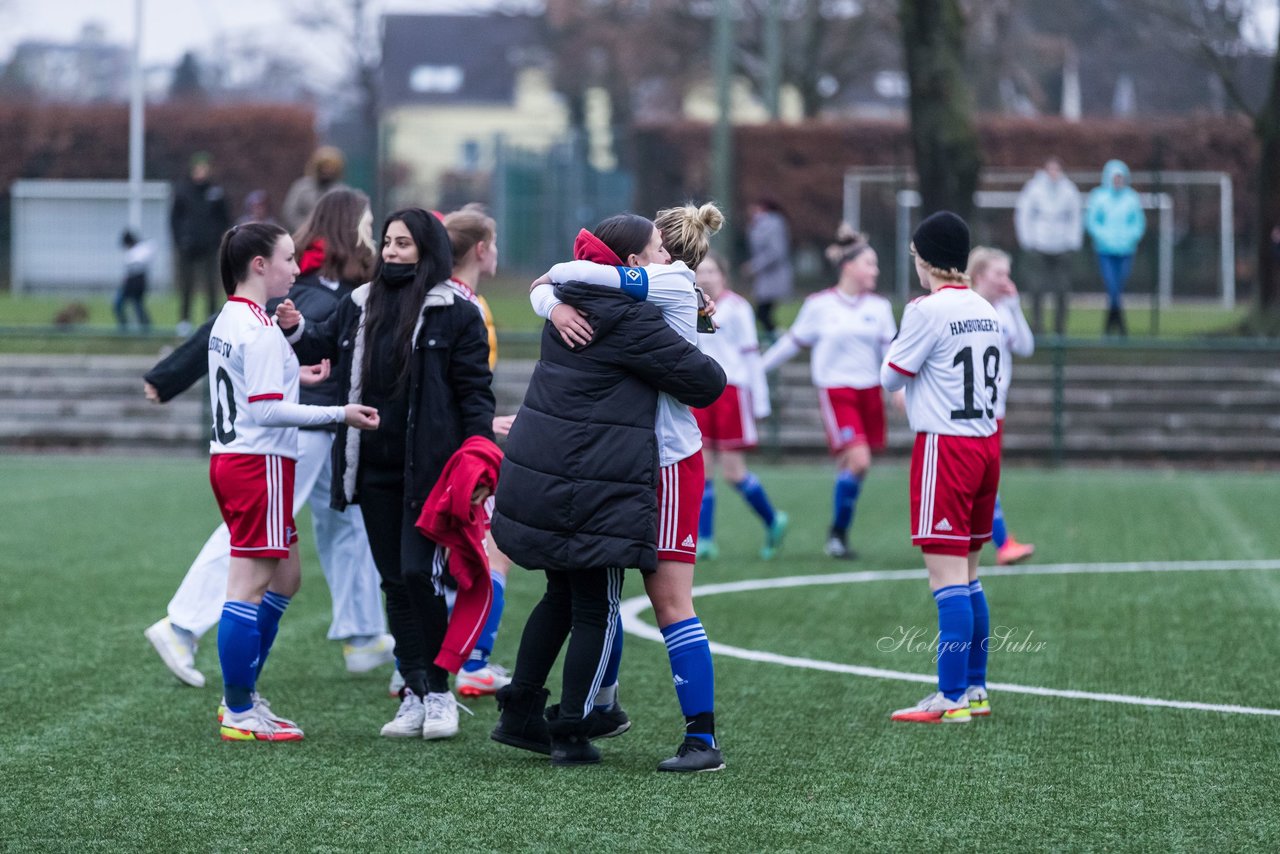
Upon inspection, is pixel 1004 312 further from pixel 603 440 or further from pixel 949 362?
pixel 603 440

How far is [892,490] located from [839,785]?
395 inches

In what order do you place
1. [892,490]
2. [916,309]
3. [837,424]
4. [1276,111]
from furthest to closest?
[1276,111], [892,490], [837,424], [916,309]

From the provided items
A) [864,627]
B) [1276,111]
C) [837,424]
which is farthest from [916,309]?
[1276,111]

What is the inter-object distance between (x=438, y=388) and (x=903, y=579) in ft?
15.5

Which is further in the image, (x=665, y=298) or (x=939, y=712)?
(x=939, y=712)

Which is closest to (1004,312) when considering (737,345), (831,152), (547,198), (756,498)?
(737,345)

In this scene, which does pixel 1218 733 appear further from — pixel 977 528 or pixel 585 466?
pixel 585 466

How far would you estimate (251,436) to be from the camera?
5.90m

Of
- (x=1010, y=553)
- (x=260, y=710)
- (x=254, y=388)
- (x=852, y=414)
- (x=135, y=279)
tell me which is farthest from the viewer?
(x=135, y=279)

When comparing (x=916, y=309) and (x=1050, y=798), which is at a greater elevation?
(x=916, y=309)

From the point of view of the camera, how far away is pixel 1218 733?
6129 millimetres

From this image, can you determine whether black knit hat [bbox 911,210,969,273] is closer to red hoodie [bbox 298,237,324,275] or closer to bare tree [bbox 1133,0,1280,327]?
red hoodie [bbox 298,237,324,275]

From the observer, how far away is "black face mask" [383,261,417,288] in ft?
19.5

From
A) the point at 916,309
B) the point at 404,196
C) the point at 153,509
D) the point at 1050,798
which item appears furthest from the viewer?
the point at 404,196
